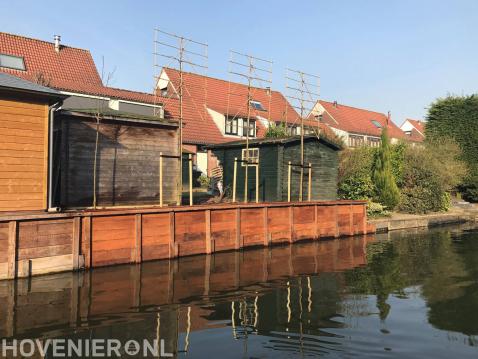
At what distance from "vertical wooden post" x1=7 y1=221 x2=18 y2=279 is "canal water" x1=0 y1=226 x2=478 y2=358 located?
31 cm

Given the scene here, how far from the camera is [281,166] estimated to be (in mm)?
23500

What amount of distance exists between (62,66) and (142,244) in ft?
68.8

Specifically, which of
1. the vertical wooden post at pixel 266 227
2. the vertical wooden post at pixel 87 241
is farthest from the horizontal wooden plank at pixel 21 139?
the vertical wooden post at pixel 266 227

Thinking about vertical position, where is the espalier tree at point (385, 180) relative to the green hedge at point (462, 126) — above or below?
below

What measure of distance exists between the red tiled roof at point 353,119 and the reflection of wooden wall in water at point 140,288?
36406mm

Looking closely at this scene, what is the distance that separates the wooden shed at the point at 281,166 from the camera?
23.5 metres

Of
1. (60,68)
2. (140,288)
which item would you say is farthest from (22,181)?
(60,68)

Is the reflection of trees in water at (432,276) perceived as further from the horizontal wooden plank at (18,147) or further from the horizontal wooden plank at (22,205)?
the horizontal wooden plank at (18,147)

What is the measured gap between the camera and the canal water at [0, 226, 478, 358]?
26.0ft

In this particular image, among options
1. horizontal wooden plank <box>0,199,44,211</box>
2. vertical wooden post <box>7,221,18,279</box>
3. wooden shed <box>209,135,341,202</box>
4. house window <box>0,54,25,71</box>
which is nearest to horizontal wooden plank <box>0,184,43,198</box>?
horizontal wooden plank <box>0,199,44,211</box>

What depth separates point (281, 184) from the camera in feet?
77.2

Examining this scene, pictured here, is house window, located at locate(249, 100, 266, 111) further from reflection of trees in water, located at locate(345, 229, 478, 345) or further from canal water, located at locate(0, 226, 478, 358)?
canal water, located at locate(0, 226, 478, 358)

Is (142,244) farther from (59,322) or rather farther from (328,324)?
(328,324)

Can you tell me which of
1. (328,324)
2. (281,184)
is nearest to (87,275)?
(328,324)
